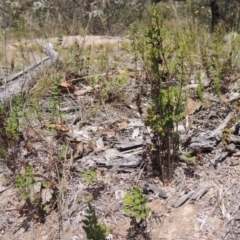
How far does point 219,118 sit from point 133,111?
640mm

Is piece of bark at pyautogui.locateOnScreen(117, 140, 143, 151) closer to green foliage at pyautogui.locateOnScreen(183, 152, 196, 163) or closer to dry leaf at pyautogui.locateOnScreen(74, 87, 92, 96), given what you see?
green foliage at pyautogui.locateOnScreen(183, 152, 196, 163)

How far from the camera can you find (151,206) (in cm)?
185

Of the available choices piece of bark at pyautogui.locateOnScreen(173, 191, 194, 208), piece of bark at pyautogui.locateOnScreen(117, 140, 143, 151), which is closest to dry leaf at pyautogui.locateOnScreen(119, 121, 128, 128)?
piece of bark at pyautogui.locateOnScreen(117, 140, 143, 151)

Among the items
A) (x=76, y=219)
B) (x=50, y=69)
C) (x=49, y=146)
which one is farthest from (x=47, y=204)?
(x=50, y=69)

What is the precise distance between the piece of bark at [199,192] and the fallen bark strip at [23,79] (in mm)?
1588

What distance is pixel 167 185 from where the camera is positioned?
1.96 meters

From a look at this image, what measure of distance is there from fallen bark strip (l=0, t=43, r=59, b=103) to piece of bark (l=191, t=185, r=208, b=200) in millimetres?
1588

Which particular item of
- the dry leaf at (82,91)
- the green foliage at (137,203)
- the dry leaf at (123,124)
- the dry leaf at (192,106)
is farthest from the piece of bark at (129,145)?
the dry leaf at (82,91)

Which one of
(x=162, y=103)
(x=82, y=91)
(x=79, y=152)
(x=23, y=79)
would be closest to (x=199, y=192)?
(x=162, y=103)

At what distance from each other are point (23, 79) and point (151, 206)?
1.70 metres

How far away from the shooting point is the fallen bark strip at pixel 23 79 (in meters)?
2.81

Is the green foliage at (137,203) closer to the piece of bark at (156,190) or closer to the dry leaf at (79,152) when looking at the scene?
the piece of bark at (156,190)

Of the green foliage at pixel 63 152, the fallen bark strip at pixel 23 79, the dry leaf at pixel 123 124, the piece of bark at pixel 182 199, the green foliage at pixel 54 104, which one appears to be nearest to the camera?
the piece of bark at pixel 182 199

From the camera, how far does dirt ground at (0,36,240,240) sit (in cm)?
170
